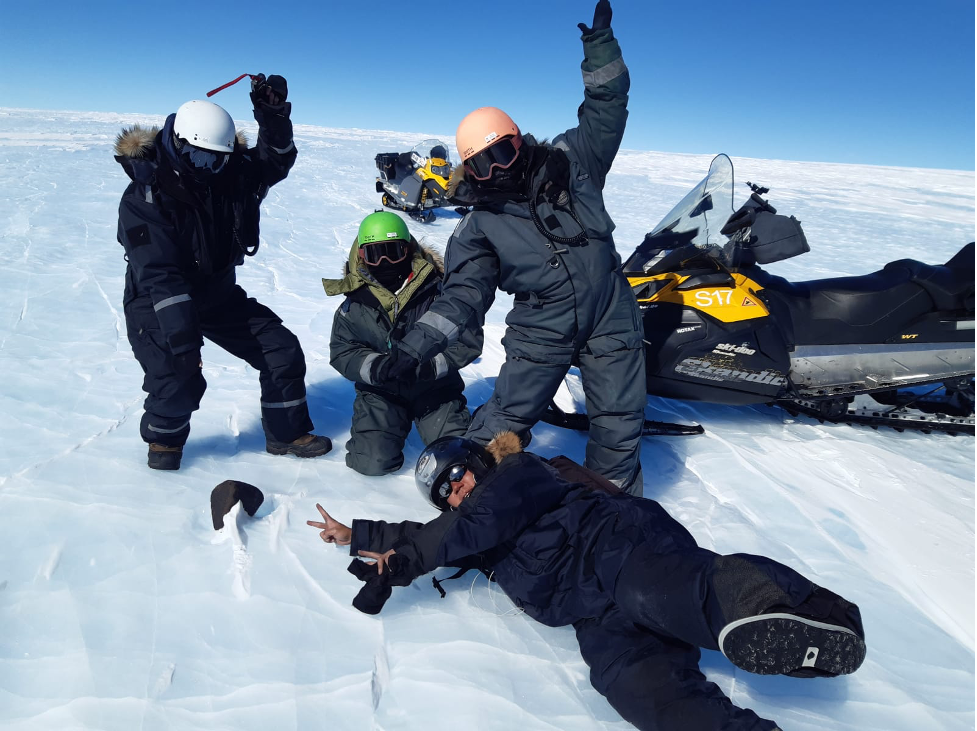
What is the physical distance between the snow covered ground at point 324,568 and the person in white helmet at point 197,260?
290mm

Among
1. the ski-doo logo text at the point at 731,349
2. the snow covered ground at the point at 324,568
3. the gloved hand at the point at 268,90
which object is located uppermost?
the gloved hand at the point at 268,90

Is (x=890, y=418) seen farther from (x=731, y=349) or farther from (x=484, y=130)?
(x=484, y=130)

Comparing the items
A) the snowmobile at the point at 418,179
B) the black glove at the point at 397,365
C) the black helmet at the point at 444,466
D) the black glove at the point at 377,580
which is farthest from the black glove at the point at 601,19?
the snowmobile at the point at 418,179

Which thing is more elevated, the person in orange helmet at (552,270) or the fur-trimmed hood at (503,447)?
the person in orange helmet at (552,270)

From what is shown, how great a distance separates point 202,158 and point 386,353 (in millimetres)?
1226

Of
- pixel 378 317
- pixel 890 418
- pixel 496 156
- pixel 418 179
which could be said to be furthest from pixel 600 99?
pixel 418 179

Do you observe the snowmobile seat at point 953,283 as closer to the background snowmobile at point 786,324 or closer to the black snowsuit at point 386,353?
the background snowmobile at point 786,324

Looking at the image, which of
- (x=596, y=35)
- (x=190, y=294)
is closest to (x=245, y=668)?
(x=190, y=294)

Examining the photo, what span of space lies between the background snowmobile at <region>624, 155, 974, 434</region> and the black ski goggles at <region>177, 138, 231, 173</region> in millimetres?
2329

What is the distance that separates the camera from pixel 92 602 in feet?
6.75

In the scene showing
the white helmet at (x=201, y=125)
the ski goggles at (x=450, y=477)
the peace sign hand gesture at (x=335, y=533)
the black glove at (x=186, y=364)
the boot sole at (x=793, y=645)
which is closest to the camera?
the boot sole at (x=793, y=645)

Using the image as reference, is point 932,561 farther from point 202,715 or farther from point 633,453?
point 202,715

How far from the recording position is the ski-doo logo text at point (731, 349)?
3250 mm

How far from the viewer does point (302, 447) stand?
321 centimetres
